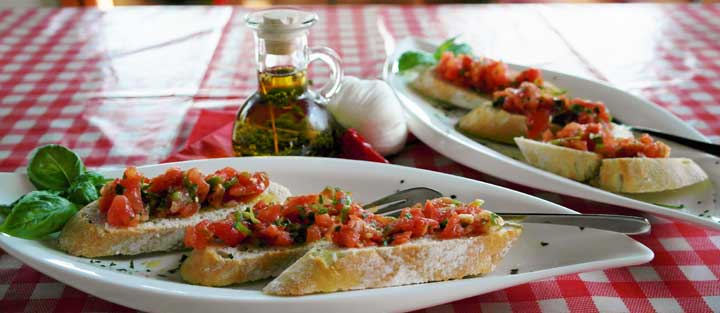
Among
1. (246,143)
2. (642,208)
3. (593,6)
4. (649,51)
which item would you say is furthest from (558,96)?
(593,6)

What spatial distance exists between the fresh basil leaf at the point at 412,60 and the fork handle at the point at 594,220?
56.4 inches

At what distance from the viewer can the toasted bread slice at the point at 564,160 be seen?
230 centimetres

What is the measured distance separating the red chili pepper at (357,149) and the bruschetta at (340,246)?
0.63 m

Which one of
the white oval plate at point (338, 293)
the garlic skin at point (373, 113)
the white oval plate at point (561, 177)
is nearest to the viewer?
the white oval plate at point (338, 293)

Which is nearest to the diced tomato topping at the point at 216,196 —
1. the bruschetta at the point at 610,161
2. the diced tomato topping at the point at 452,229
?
the diced tomato topping at the point at 452,229

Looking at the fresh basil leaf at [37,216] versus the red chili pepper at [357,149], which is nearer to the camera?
the fresh basil leaf at [37,216]

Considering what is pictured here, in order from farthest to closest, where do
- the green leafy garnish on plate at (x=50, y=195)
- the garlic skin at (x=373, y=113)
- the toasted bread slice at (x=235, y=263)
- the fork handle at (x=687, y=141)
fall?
the garlic skin at (x=373, y=113), the fork handle at (x=687, y=141), the green leafy garnish on plate at (x=50, y=195), the toasted bread slice at (x=235, y=263)

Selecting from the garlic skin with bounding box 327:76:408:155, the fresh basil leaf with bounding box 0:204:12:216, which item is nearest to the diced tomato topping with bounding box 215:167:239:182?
the fresh basil leaf with bounding box 0:204:12:216

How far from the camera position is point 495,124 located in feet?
8.84

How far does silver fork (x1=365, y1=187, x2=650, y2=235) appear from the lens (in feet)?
5.87

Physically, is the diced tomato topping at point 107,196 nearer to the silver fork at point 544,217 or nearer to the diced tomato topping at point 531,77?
the silver fork at point 544,217

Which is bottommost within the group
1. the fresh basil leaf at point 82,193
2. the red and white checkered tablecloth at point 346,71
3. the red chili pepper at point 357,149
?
the red and white checkered tablecloth at point 346,71

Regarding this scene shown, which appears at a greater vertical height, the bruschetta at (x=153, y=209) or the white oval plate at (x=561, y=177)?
the bruschetta at (x=153, y=209)

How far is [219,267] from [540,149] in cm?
121
